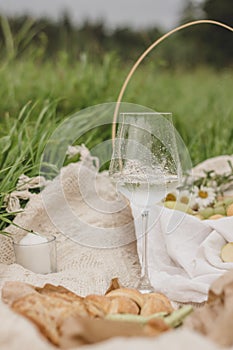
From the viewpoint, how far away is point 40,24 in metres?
7.45

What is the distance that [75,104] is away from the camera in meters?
3.42

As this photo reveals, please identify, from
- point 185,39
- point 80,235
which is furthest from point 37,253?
point 185,39

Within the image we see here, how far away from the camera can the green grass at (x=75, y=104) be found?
2.29 meters

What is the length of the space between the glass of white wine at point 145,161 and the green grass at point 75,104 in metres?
0.56

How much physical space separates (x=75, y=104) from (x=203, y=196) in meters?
1.50

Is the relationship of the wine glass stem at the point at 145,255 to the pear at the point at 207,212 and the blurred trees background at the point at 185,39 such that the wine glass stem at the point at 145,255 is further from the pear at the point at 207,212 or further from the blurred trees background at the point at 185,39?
the blurred trees background at the point at 185,39

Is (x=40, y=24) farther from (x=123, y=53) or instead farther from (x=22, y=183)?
(x=22, y=183)

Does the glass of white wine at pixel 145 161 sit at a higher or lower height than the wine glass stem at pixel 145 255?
higher

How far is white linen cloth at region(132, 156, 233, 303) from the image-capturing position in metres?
1.64

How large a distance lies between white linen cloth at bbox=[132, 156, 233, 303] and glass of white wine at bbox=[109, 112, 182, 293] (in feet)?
0.33

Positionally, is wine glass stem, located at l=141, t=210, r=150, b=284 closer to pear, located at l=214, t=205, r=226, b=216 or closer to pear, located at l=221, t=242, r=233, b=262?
pear, located at l=221, t=242, r=233, b=262

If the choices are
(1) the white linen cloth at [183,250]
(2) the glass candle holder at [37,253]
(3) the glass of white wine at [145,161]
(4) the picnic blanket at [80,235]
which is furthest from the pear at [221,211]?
(2) the glass candle holder at [37,253]

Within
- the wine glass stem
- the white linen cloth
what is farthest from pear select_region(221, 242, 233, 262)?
the wine glass stem

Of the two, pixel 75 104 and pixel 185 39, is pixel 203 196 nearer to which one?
pixel 75 104
